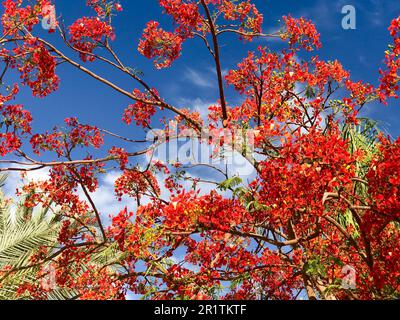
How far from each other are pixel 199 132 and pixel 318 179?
3043 millimetres

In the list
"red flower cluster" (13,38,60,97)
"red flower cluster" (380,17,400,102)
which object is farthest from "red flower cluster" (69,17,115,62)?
"red flower cluster" (380,17,400,102)

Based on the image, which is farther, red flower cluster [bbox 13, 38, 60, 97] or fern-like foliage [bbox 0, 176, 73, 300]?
fern-like foliage [bbox 0, 176, 73, 300]

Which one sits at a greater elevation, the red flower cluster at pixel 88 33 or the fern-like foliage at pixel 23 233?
the red flower cluster at pixel 88 33

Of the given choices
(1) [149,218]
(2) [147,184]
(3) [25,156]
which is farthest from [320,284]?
(3) [25,156]

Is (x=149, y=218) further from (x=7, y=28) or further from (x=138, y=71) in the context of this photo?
(x=7, y=28)

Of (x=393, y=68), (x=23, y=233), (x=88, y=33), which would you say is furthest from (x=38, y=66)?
(x=23, y=233)

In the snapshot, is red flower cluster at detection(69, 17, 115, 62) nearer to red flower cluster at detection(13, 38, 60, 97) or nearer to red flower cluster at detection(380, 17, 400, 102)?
red flower cluster at detection(13, 38, 60, 97)

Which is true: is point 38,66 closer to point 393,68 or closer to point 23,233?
point 393,68

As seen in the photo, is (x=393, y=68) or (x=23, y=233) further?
(x=23, y=233)

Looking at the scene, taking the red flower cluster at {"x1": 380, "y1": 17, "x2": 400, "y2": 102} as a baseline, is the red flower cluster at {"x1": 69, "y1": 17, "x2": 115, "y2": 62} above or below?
above

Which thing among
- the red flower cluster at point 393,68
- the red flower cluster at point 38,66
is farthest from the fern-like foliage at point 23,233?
the red flower cluster at point 393,68

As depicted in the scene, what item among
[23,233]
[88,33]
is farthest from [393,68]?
[23,233]

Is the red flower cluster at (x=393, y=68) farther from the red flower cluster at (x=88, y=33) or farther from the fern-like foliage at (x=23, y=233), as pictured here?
the fern-like foliage at (x=23, y=233)

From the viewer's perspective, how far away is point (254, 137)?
6.73 metres
